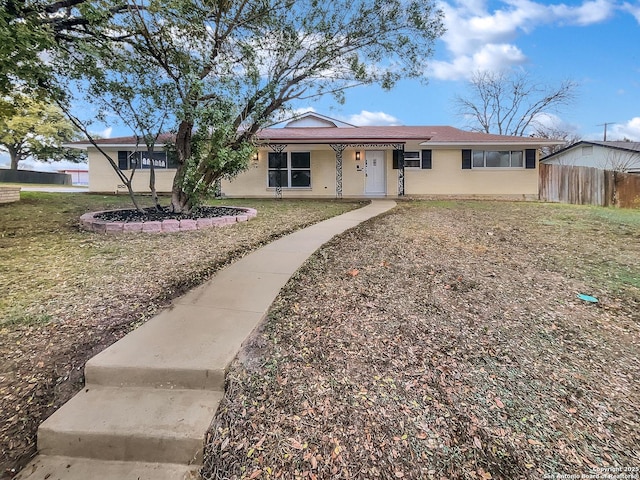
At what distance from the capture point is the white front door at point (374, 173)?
16.2 m

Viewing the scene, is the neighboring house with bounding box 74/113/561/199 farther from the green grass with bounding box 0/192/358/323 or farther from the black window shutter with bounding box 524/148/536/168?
the green grass with bounding box 0/192/358/323

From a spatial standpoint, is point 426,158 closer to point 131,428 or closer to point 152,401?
point 152,401

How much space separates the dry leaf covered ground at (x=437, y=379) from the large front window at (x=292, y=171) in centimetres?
1219

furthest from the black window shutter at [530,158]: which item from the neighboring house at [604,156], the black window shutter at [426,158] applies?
the neighboring house at [604,156]

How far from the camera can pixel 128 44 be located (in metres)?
8.11

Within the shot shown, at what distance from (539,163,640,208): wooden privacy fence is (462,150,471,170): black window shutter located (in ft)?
10.9

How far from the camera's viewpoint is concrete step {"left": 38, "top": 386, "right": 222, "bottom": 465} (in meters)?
1.86

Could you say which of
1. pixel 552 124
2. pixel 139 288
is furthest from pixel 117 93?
pixel 552 124

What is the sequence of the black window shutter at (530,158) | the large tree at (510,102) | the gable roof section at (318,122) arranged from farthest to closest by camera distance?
the large tree at (510,102) → the gable roof section at (318,122) → the black window shutter at (530,158)

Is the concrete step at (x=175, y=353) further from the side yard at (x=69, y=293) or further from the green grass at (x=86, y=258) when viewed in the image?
the green grass at (x=86, y=258)

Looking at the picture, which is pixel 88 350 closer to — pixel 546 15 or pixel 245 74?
pixel 245 74

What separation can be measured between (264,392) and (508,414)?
1424mm

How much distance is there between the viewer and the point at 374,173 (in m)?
16.3

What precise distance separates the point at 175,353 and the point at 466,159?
15.9 m
